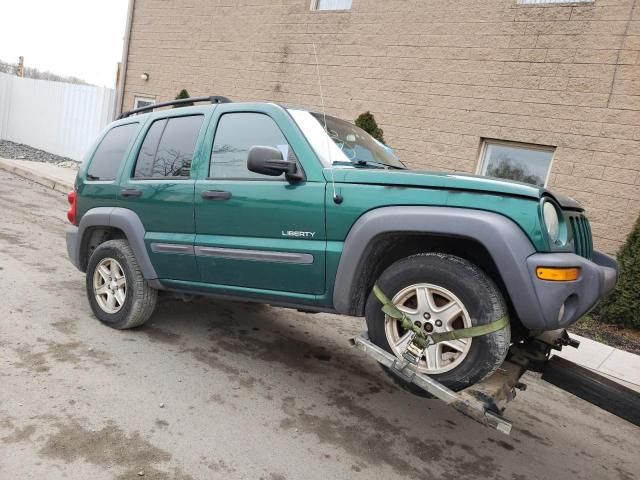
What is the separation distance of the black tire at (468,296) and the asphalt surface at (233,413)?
2.46 feet

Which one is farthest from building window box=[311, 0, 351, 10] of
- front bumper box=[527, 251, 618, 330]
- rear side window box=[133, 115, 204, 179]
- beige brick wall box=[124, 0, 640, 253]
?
front bumper box=[527, 251, 618, 330]

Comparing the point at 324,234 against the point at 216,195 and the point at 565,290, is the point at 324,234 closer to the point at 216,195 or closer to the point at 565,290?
the point at 216,195

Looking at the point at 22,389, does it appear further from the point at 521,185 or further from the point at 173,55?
the point at 173,55

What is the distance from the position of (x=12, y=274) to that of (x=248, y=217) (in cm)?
326

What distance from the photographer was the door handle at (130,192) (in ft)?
12.6

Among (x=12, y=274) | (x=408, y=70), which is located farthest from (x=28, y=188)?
(x=408, y=70)

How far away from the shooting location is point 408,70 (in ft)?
28.7

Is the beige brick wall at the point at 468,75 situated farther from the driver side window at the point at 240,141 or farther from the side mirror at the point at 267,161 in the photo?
the side mirror at the point at 267,161

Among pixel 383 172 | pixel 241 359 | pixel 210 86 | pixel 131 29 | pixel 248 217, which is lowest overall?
pixel 241 359

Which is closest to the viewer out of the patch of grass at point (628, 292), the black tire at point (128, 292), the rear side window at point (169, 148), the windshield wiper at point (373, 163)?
the windshield wiper at point (373, 163)

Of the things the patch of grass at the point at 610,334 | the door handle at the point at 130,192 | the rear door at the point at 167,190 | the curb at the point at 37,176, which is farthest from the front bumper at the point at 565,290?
the curb at the point at 37,176

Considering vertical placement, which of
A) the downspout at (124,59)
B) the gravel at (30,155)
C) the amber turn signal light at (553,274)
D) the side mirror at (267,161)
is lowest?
the gravel at (30,155)

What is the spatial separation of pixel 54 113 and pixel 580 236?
60.2 feet

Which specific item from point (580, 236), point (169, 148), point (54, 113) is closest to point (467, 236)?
point (580, 236)
